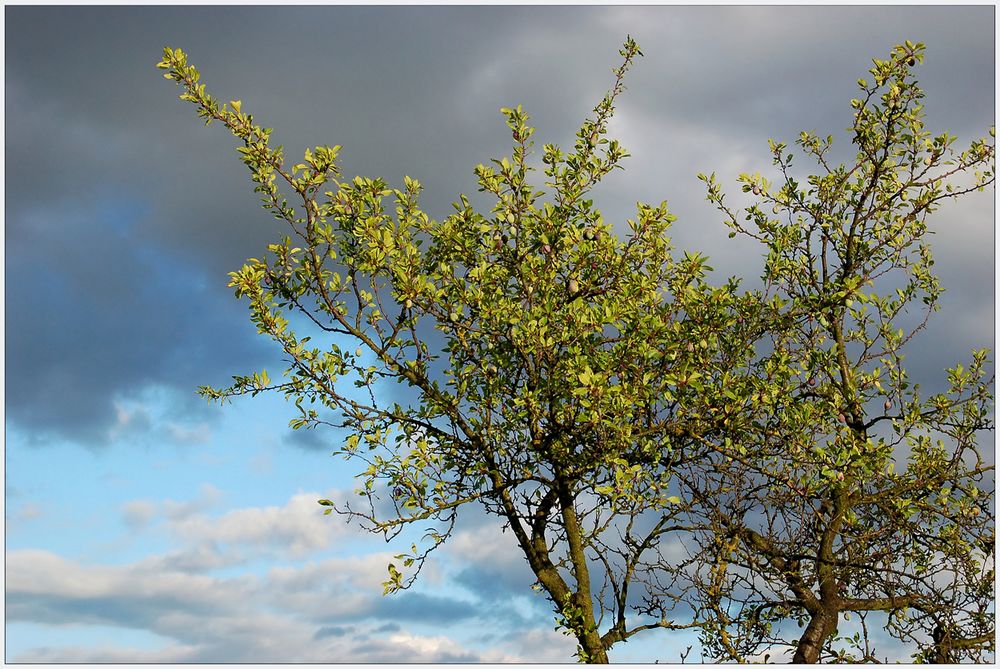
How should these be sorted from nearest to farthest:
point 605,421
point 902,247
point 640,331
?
point 605,421 < point 640,331 < point 902,247

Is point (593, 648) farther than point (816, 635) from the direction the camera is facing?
No

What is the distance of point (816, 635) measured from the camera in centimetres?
1278

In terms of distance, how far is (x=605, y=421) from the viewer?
10.1m

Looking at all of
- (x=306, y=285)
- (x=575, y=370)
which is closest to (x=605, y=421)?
(x=575, y=370)

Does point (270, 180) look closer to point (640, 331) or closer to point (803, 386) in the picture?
point (640, 331)

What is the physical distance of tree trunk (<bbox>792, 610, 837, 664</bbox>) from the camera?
41.8 ft

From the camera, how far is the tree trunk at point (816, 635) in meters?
12.7

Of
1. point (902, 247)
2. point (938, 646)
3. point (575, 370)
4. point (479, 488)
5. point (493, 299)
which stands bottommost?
point (938, 646)

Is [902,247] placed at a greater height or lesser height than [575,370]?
greater

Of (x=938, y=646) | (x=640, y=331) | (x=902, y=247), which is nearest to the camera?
(x=640, y=331)

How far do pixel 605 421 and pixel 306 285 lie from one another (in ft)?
13.9

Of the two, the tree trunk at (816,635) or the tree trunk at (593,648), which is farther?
the tree trunk at (816,635)

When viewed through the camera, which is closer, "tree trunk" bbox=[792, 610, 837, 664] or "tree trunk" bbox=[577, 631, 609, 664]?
"tree trunk" bbox=[577, 631, 609, 664]

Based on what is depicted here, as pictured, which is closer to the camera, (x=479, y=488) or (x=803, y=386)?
(x=479, y=488)
